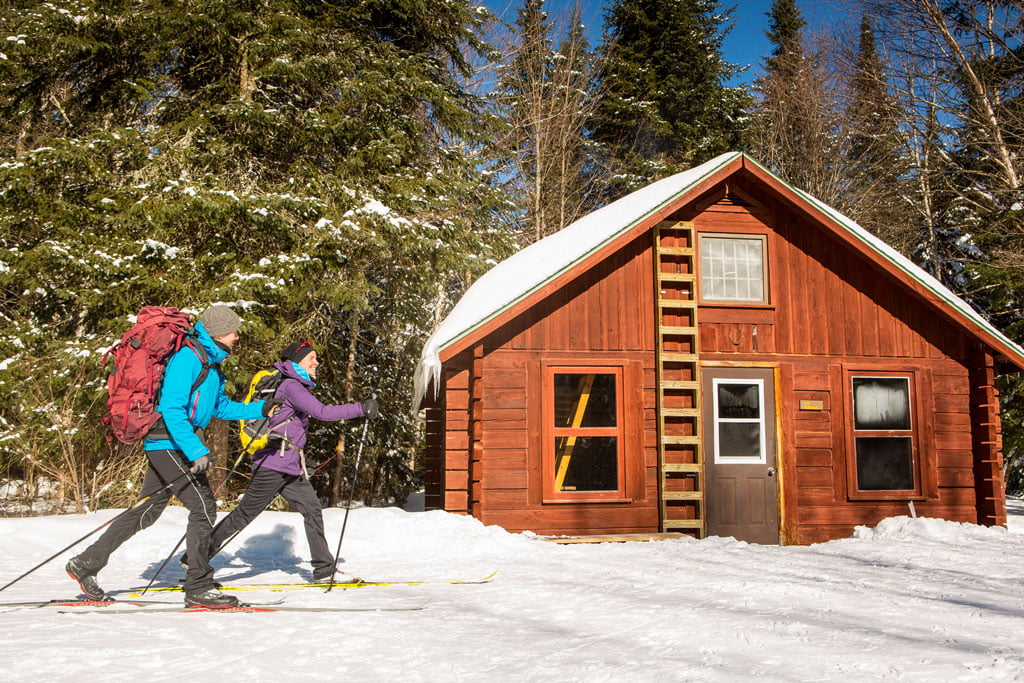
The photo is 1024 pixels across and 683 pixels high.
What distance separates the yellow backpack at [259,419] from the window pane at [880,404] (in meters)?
8.11

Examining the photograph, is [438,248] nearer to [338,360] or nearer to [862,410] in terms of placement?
[338,360]

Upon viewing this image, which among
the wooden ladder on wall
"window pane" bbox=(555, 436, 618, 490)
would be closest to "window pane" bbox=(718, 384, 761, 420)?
the wooden ladder on wall

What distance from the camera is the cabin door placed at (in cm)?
1052

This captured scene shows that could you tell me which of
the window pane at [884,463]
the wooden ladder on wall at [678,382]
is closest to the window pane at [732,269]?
the wooden ladder on wall at [678,382]

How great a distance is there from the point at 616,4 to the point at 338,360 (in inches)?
746

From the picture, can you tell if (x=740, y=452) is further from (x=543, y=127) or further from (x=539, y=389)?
(x=543, y=127)

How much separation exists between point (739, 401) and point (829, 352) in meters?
1.44

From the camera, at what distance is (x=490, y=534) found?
921 centimetres

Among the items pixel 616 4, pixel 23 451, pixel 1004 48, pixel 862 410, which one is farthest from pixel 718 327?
pixel 616 4

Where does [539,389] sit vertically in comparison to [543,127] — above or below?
below

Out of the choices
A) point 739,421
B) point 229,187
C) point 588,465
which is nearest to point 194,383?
point 588,465

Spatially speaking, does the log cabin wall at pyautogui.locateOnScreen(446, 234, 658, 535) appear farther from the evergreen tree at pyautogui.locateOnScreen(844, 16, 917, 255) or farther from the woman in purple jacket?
the evergreen tree at pyautogui.locateOnScreen(844, 16, 917, 255)

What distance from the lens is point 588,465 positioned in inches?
416

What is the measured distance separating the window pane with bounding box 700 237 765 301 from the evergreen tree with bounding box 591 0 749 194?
50.6 feet
